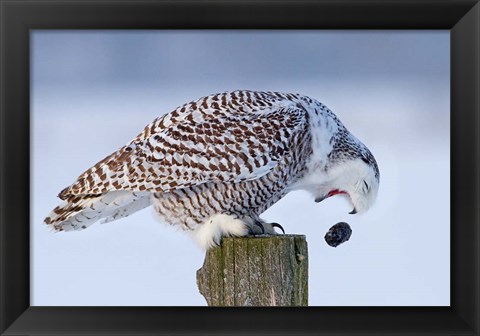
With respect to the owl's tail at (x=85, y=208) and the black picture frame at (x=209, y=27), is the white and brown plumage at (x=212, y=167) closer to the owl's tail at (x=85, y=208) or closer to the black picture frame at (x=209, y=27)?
the owl's tail at (x=85, y=208)

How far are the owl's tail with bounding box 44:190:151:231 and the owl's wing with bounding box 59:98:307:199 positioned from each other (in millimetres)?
47

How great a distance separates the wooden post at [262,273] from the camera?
2627 mm

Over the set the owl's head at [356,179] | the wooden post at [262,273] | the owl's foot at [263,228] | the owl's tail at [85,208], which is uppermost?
the owl's head at [356,179]

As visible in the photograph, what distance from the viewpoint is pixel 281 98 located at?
3086mm

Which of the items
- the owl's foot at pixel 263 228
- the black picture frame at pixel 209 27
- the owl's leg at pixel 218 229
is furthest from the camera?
the owl's foot at pixel 263 228

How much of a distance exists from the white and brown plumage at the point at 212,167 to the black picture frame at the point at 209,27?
1.22 feet

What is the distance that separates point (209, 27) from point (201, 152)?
54 cm

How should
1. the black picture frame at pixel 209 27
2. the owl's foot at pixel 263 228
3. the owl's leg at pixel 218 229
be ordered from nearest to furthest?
1. the black picture frame at pixel 209 27
2. the owl's leg at pixel 218 229
3. the owl's foot at pixel 263 228

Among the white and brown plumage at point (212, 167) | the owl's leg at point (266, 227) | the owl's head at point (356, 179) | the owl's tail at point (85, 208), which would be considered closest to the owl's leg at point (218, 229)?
the white and brown plumage at point (212, 167)

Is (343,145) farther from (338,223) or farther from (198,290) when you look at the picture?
(198,290)

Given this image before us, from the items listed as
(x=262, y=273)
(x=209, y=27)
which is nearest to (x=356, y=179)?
(x=262, y=273)

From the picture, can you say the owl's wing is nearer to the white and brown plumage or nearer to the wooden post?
the white and brown plumage

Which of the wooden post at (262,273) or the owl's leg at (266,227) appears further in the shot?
the owl's leg at (266,227)

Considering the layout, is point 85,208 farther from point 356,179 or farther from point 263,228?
point 356,179
